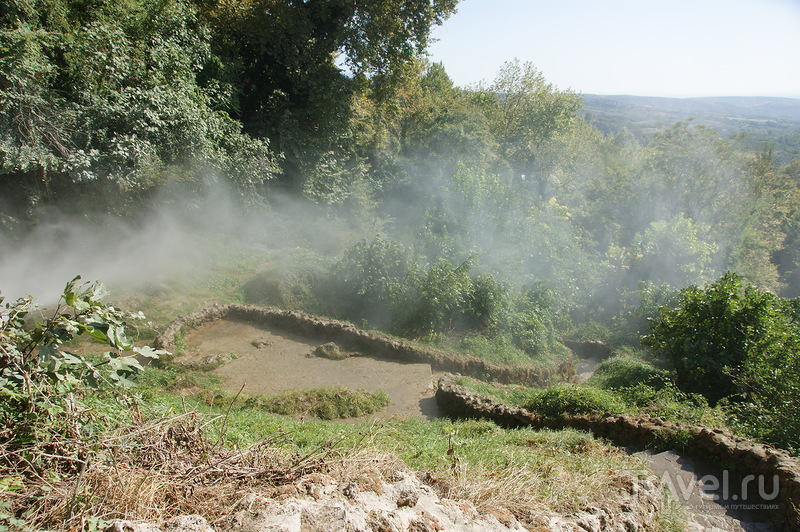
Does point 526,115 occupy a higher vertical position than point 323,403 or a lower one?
higher

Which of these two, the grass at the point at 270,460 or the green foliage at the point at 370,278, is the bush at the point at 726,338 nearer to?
the grass at the point at 270,460

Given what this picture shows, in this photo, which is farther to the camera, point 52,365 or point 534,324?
point 534,324

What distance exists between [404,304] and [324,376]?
3.18m

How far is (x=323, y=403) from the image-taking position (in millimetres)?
7461

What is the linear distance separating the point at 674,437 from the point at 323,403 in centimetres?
471

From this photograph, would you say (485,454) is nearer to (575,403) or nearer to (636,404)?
(575,403)

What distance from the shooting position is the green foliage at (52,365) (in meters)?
2.85

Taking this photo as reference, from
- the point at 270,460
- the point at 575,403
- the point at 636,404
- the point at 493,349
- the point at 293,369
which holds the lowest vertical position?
the point at 493,349

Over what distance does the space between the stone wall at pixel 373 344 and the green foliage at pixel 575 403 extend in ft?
11.0

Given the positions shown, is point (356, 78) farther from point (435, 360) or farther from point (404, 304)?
point (435, 360)

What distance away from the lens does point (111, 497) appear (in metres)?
2.63

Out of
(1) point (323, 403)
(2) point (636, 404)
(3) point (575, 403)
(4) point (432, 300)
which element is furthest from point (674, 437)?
(4) point (432, 300)

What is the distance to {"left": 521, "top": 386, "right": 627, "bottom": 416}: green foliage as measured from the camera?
6805mm

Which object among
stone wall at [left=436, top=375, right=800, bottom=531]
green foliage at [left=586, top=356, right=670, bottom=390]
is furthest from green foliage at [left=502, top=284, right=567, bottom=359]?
stone wall at [left=436, top=375, right=800, bottom=531]
